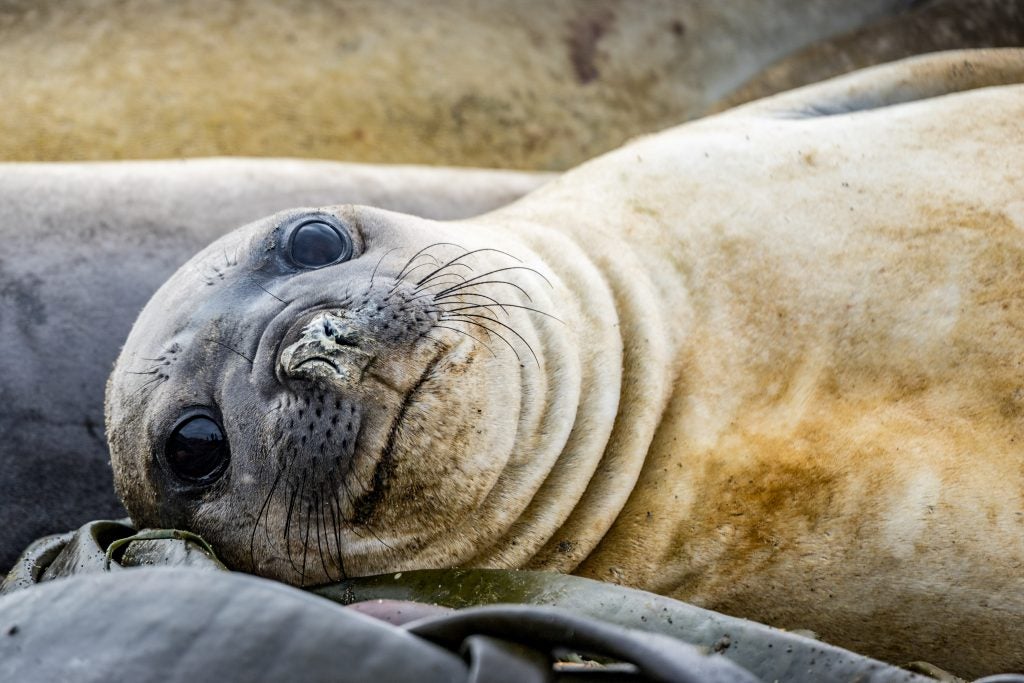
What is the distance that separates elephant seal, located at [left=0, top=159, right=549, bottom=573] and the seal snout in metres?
1.05

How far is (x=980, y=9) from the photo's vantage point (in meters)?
4.36

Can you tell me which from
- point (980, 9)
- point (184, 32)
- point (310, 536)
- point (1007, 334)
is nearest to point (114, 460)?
point (310, 536)

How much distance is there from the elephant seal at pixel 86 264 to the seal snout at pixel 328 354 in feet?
3.46

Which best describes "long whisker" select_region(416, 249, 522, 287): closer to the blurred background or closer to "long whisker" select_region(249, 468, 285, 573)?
"long whisker" select_region(249, 468, 285, 573)

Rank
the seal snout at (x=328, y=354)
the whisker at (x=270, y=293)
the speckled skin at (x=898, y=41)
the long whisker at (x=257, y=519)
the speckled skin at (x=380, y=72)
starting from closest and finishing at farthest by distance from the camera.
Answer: the seal snout at (x=328, y=354) → the long whisker at (x=257, y=519) → the whisker at (x=270, y=293) → the speckled skin at (x=380, y=72) → the speckled skin at (x=898, y=41)

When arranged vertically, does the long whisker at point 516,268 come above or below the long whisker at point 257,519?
above

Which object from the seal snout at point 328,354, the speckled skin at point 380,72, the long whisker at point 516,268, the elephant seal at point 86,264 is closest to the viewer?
the seal snout at point 328,354

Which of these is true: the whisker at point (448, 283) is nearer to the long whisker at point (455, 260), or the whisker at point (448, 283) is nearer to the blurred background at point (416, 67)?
the long whisker at point (455, 260)

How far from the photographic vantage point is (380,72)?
411 cm

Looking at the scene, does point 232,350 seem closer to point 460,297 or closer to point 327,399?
point 327,399

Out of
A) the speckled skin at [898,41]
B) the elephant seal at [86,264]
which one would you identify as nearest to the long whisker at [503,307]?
the elephant seal at [86,264]

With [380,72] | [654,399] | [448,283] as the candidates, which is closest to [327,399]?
[448,283]

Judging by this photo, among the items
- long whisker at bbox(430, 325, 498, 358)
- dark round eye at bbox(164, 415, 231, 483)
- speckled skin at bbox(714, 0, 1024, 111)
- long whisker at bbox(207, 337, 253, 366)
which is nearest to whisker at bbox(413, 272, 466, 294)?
long whisker at bbox(430, 325, 498, 358)

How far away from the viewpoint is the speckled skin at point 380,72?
3883mm
